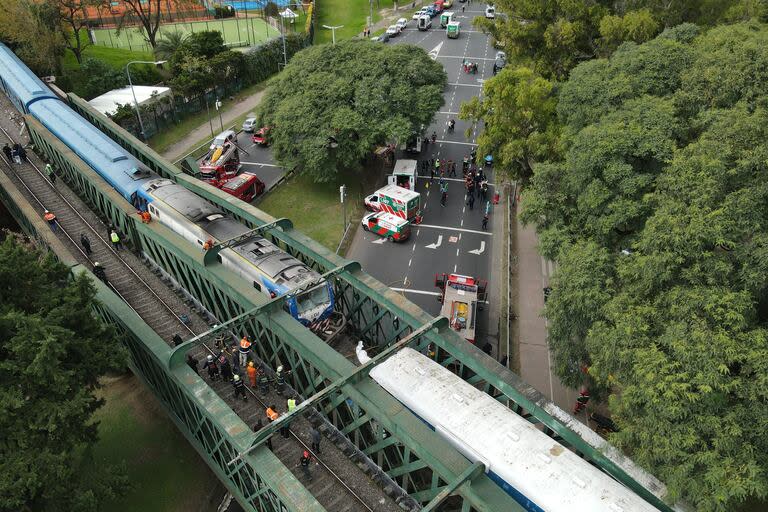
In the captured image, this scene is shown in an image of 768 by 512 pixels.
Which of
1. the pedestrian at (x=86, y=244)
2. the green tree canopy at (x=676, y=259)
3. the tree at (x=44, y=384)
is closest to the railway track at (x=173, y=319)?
the pedestrian at (x=86, y=244)

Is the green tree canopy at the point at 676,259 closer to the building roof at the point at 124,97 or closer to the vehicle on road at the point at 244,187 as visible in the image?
the vehicle on road at the point at 244,187

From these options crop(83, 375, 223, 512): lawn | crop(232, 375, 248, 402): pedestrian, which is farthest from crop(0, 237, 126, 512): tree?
crop(83, 375, 223, 512): lawn

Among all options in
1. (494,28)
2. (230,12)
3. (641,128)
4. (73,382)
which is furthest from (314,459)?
(230,12)

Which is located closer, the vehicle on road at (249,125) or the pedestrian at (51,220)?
the pedestrian at (51,220)

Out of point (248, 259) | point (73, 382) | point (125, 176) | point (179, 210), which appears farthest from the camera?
point (125, 176)

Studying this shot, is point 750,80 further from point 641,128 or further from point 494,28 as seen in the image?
point 494,28

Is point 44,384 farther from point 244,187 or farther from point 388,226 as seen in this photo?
point 244,187
